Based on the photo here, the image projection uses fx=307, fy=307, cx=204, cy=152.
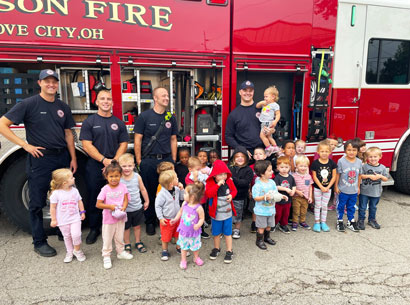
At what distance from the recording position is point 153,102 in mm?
4184

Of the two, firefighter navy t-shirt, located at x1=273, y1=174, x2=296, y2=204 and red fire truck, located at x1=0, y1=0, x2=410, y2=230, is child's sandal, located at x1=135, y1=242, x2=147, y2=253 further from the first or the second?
firefighter navy t-shirt, located at x1=273, y1=174, x2=296, y2=204

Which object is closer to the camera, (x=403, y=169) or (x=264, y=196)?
(x=264, y=196)

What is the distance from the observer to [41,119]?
133 inches

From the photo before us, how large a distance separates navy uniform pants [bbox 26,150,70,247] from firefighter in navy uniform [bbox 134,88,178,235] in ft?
3.13

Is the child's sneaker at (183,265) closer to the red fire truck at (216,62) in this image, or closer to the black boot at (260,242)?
the black boot at (260,242)

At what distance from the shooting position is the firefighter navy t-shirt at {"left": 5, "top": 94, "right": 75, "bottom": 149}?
10.8 feet

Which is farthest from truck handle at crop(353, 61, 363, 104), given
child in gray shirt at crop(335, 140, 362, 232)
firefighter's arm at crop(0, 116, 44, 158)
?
firefighter's arm at crop(0, 116, 44, 158)

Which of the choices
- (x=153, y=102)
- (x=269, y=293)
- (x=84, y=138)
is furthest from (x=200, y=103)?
(x=269, y=293)

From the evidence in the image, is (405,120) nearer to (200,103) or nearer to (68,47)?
(200,103)

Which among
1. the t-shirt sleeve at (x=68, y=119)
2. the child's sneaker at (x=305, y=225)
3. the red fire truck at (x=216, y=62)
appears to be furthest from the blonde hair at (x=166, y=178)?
the child's sneaker at (x=305, y=225)

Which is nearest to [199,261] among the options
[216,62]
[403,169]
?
[216,62]

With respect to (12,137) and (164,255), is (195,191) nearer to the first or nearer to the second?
(164,255)

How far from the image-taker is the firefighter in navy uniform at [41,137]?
328 centimetres

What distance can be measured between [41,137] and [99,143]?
2.01ft
